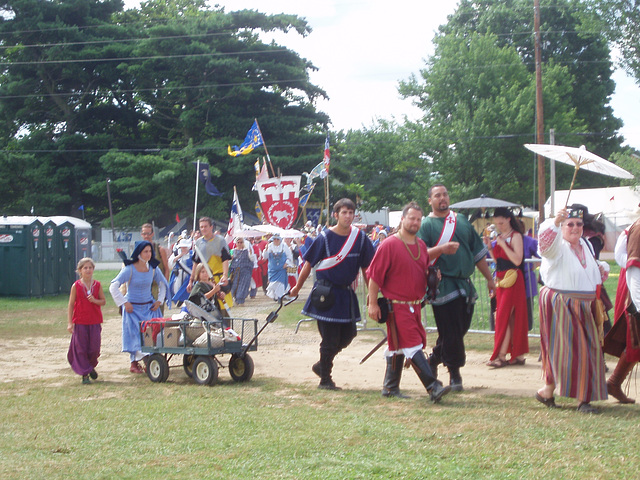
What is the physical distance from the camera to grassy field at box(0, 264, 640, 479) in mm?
4594

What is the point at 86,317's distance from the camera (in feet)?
29.2

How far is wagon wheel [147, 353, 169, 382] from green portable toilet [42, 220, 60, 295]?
14.4m

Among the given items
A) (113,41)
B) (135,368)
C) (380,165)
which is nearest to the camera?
(135,368)

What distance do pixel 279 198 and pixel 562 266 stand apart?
14.8 meters

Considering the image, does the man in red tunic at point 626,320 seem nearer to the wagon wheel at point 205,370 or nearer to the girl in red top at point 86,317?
the wagon wheel at point 205,370

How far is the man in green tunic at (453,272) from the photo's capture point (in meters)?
7.04

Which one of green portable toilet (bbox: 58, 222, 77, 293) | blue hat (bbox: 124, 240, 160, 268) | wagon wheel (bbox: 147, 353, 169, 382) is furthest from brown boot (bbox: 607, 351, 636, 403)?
green portable toilet (bbox: 58, 222, 77, 293)

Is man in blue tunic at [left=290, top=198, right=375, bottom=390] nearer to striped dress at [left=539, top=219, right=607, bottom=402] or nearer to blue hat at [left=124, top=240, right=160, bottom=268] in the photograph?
striped dress at [left=539, top=219, right=607, bottom=402]

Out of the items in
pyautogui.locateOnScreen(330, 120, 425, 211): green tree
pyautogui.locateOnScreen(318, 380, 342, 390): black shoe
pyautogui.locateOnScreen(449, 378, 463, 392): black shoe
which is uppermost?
pyautogui.locateOnScreen(330, 120, 425, 211): green tree

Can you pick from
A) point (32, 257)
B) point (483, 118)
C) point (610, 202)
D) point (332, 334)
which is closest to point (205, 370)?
point (332, 334)

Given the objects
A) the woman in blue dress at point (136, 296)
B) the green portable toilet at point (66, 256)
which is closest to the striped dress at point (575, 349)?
the woman in blue dress at point (136, 296)

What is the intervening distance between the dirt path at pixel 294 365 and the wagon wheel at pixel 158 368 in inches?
9.5

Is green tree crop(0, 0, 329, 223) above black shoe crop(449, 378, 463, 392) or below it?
above

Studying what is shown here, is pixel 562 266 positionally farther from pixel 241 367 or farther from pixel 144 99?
pixel 144 99
